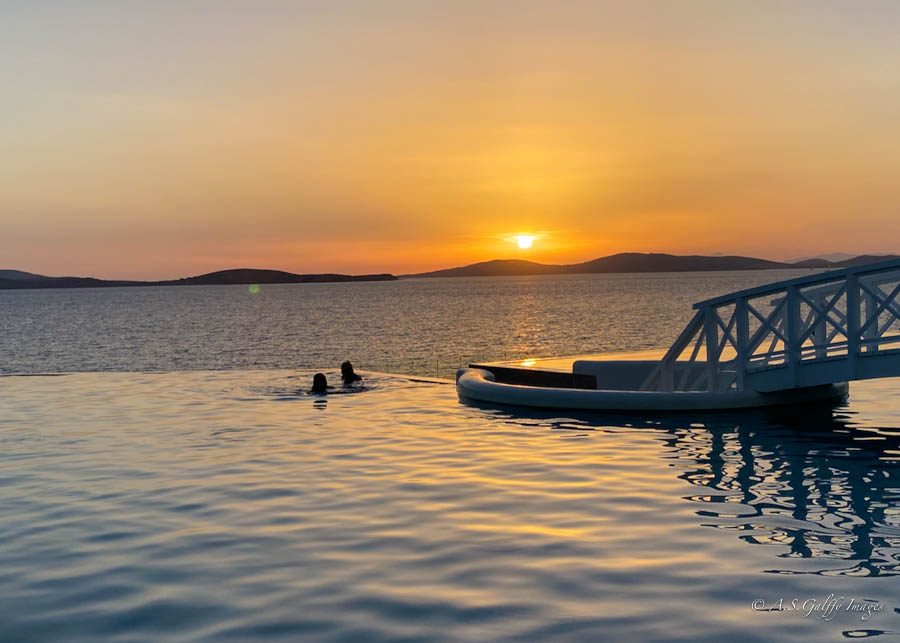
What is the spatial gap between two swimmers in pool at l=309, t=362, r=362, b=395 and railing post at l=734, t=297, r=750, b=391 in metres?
11.0

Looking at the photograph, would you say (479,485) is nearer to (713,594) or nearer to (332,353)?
(713,594)

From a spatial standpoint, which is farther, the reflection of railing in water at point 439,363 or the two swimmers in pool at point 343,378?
the reflection of railing in water at point 439,363

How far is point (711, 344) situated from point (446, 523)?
11407mm

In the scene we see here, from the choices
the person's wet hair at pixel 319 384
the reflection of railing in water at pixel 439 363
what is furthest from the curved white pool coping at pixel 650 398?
the reflection of railing in water at pixel 439 363

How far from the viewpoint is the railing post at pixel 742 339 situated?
61.5 ft

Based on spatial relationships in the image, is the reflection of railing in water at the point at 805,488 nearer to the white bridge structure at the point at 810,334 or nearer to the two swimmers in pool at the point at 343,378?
the white bridge structure at the point at 810,334

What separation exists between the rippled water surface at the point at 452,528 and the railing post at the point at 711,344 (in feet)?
5.82

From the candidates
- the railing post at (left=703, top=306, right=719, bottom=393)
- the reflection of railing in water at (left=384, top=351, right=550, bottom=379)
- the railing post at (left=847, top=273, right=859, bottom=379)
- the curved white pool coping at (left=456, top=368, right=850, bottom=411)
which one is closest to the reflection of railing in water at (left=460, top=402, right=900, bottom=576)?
the curved white pool coping at (left=456, top=368, right=850, bottom=411)

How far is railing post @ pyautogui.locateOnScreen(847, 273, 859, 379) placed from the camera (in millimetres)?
16406

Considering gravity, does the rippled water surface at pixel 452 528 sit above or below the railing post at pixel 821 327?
below

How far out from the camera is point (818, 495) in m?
11.2

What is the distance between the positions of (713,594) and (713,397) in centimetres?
1197

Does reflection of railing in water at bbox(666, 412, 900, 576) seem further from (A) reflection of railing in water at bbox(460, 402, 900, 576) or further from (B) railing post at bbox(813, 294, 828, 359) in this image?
(B) railing post at bbox(813, 294, 828, 359)

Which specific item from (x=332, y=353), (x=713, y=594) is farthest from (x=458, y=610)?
(x=332, y=353)
